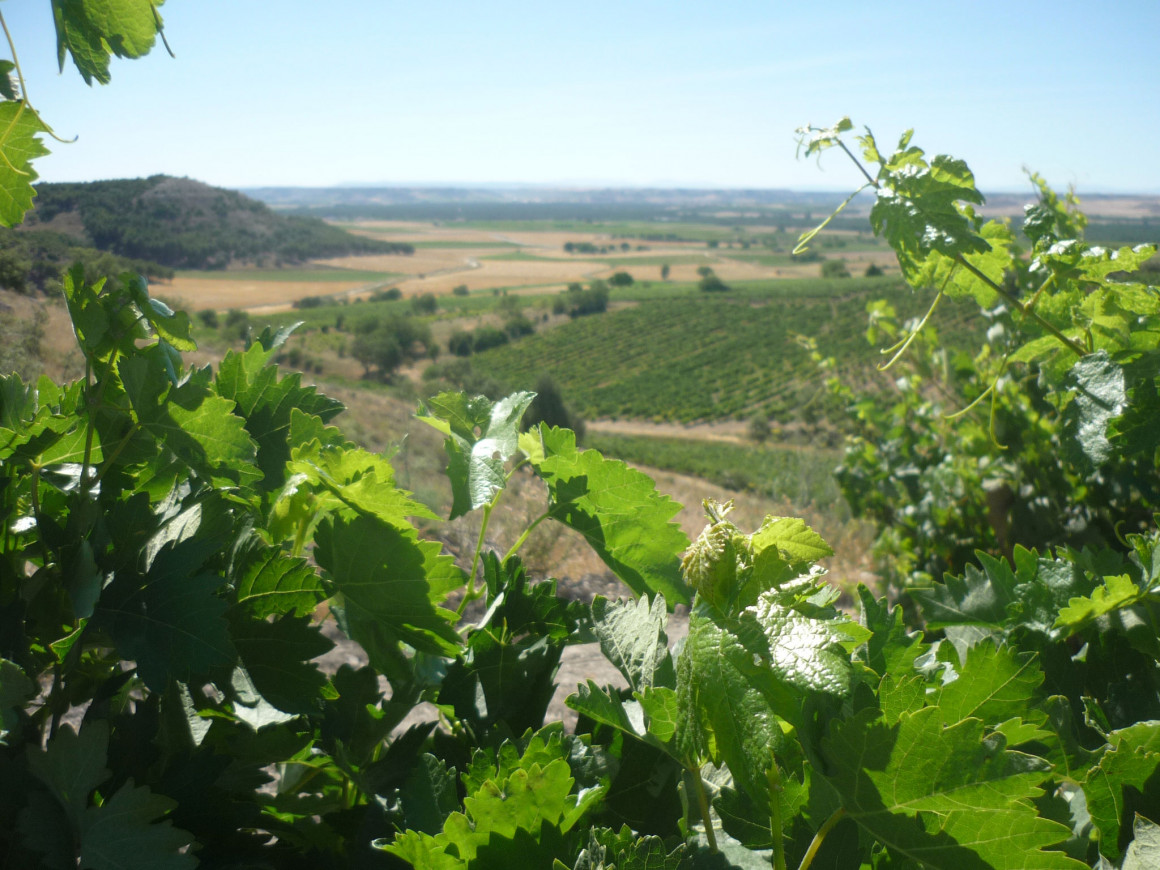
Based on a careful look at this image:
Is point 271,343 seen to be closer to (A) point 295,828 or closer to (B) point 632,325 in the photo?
(A) point 295,828

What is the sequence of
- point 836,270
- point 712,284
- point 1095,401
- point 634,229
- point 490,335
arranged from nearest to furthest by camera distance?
point 1095,401, point 490,335, point 836,270, point 712,284, point 634,229

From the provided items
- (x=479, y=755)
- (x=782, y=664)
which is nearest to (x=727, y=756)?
(x=782, y=664)

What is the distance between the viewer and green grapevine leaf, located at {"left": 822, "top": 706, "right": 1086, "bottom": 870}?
1.43 feet

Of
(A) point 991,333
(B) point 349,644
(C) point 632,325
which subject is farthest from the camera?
(C) point 632,325

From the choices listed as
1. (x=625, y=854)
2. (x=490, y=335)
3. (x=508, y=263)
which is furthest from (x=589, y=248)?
(x=625, y=854)

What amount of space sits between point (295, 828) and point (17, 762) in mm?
228

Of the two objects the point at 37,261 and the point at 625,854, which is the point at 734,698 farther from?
the point at 37,261

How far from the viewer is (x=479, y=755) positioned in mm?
560

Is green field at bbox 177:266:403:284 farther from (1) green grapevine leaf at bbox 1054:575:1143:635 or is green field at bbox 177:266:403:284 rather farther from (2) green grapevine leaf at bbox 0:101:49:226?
(1) green grapevine leaf at bbox 1054:575:1143:635

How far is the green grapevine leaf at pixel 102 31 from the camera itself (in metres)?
0.62

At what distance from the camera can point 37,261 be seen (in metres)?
1.74

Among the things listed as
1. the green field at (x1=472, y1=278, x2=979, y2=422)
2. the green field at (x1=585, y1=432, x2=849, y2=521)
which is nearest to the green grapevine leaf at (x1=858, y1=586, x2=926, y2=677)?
Result: the green field at (x1=585, y1=432, x2=849, y2=521)

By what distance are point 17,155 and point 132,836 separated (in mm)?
573

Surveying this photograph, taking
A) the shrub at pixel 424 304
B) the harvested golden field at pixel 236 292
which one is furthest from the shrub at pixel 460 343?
the harvested golden field at pixel 236 292
